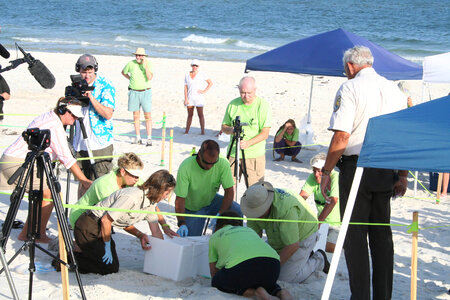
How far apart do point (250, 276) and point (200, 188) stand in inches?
62.4

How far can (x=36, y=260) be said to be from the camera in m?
5.17

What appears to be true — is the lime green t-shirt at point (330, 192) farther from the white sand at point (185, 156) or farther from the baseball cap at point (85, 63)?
the baseball cap at point (85, 63)

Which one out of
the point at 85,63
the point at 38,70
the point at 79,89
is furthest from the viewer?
the point at 85,63

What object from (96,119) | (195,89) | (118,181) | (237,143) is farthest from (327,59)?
(118,181)

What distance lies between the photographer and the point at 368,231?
4.23 metres

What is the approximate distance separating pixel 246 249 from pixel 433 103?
1.75m

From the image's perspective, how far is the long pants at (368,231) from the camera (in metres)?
4.02

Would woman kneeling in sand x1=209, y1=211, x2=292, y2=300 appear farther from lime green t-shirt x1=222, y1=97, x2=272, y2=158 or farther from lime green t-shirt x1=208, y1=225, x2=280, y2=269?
lime green t-shirt x1=222, y1=97, x2=272, y2=158

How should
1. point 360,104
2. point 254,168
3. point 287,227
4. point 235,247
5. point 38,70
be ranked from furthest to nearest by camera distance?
point 254,168 → point 38,70 → point 287,227 → point 235,247 → point 360,104

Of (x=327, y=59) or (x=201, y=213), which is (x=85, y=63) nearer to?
(x=201, y=213)

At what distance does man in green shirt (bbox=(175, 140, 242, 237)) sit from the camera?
18.8 feet

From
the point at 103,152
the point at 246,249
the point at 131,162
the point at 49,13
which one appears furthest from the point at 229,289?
the point at 49,13

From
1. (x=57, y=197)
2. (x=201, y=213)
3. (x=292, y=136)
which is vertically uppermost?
(x=292, y=136)

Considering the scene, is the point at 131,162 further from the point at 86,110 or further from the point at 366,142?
the point at 366,142
